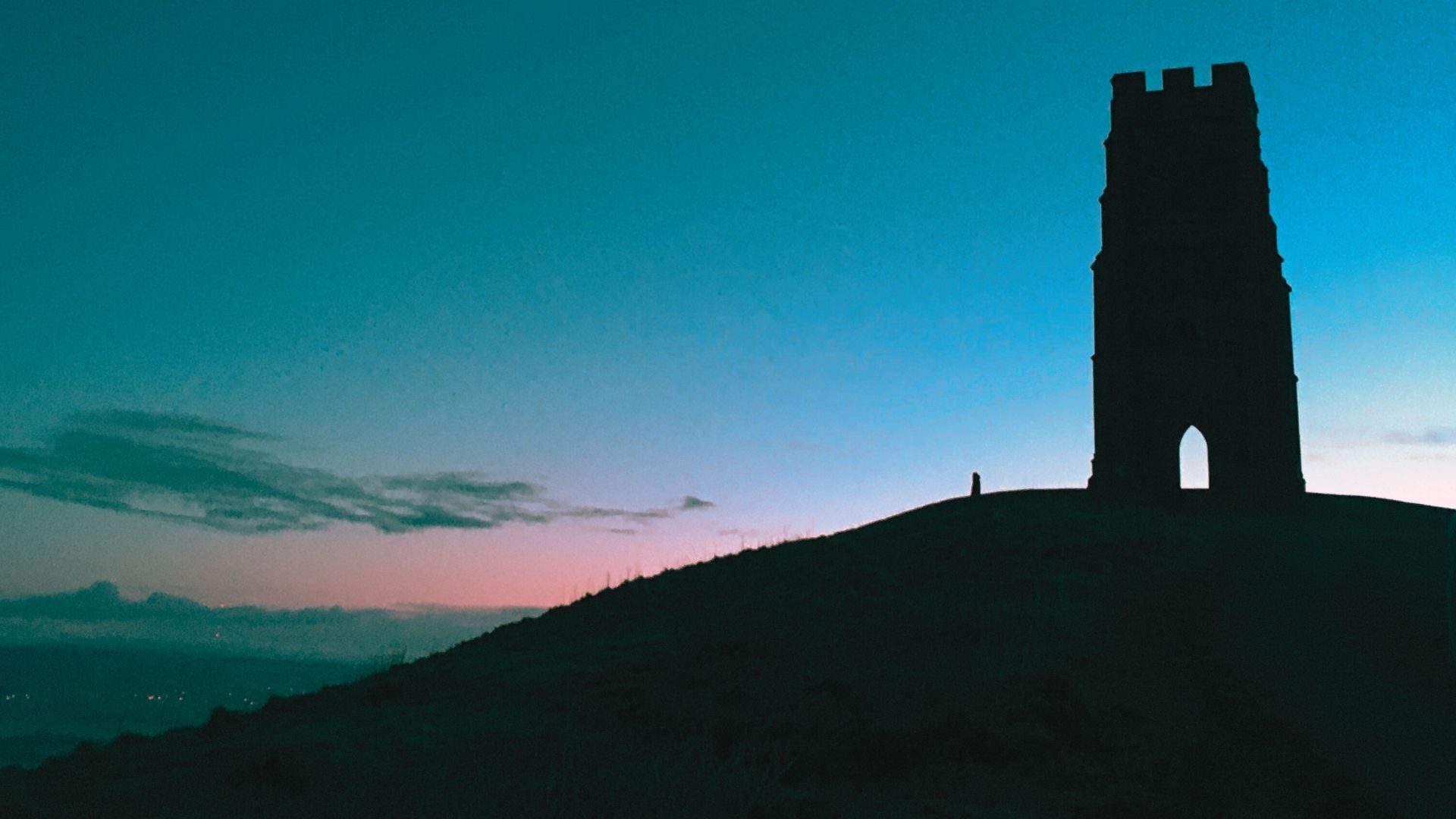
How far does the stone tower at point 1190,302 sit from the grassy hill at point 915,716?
12.3 metres

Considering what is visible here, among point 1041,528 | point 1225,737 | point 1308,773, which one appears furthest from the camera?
point 1041,528

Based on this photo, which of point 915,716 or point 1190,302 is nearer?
point 915,716

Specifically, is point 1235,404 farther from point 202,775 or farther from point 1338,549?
point 202,775

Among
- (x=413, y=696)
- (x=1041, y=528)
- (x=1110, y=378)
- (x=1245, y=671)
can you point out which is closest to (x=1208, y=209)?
(x=1110, y=378)

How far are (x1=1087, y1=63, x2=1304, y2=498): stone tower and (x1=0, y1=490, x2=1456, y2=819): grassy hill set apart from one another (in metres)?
12.3

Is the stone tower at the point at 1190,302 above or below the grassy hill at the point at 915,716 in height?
above

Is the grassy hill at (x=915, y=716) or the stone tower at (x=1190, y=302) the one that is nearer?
the grassy hill at (x=915, y=716)

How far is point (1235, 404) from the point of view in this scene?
32812 mm

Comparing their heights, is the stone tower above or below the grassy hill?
above

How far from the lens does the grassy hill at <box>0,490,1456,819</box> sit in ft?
28.0

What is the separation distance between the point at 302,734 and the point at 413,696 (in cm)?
305

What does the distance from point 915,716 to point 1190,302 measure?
28.5 m

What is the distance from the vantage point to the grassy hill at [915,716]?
8.54 meters

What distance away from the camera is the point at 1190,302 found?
3400 centimetres
